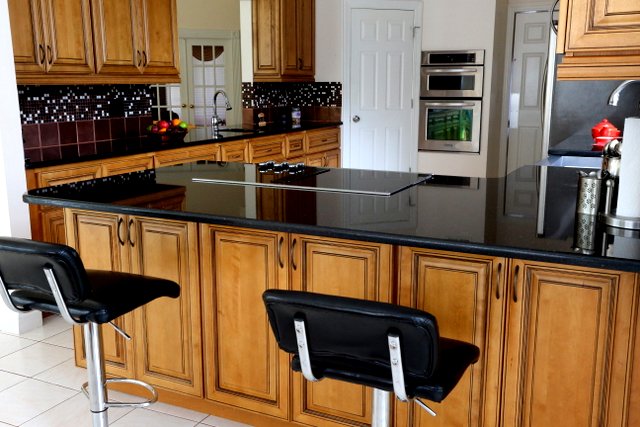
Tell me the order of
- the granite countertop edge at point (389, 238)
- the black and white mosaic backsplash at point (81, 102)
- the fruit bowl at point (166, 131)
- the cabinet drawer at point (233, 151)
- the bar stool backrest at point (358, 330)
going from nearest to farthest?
the bar stool backrest at point (358, 330) < the granite countertop edge at point (389, 238) < the black and white mosaic backsplash at point (81, 102) < the fruit bowl at point (166, 131) < the cabinet drawer at point (233, 151)

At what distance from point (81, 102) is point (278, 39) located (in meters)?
2.35

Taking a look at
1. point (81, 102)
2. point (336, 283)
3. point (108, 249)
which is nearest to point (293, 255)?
point (336, 283)

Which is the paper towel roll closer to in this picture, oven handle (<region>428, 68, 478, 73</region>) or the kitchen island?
the kitchen island

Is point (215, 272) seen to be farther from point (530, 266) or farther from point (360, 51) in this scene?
point (360, 51)

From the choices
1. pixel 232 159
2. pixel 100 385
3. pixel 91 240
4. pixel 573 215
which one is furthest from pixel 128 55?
pixel 573 215

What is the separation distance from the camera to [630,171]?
1.90 m

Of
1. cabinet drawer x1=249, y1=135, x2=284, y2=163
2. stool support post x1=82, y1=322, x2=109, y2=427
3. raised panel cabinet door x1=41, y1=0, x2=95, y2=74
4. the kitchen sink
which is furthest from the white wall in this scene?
the kitchen sink

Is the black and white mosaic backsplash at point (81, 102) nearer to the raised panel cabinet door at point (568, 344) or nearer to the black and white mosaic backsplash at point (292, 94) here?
the black and white mosaic backsplash at point (292, 94)

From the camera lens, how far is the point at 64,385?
3000 millimetres

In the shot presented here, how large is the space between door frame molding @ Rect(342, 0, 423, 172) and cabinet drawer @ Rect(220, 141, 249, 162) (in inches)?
74.5

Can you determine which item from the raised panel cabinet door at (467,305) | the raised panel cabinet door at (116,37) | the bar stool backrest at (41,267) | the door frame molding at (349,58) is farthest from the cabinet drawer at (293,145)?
the bar stool backrest at (41,267)

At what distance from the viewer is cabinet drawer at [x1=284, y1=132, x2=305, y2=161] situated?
19.8 feet

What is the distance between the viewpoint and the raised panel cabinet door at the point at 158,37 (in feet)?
15.4

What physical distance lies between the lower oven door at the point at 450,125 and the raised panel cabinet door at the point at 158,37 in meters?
2.91
